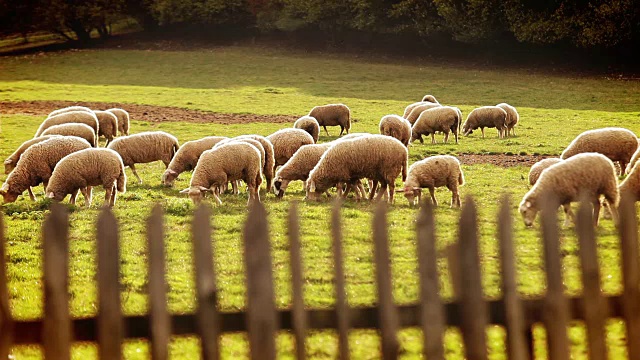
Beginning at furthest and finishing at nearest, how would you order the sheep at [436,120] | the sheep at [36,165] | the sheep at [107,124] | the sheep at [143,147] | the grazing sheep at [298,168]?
the sheep at [107,124], the sheep at [436,120], the sheep at [143,147], the grazing sheep at [298,168], the sheep at [36,165]

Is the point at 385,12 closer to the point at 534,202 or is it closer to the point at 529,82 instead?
the point at 529,82

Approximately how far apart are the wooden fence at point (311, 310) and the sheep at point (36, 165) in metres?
11.7

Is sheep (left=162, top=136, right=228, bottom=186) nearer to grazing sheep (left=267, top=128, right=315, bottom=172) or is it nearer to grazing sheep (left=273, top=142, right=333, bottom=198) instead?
grazing sheep (left=267, top=128, right=315, bottom=172)

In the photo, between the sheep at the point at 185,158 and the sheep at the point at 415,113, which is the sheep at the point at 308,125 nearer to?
the sheep at the point at 415,113

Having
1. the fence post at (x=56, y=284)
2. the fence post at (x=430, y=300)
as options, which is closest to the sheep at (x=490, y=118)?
the fence post at (x=430, y=300)

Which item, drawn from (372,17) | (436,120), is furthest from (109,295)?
(372,17)

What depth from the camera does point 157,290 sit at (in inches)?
139

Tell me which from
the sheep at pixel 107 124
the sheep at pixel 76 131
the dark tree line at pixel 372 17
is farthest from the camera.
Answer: the dark tree line at pixel 372 17

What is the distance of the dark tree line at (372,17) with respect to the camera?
45.6 metres

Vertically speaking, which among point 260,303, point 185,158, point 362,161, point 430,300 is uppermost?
point 260,303

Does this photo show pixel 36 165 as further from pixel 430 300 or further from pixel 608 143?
pixel 430 300

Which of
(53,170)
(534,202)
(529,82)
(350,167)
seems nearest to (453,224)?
(534,202)

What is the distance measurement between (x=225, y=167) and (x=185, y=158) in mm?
2599

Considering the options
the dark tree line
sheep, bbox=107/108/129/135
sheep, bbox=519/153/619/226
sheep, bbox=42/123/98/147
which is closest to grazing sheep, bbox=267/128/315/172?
sheep, bbox=42/123/98/147
